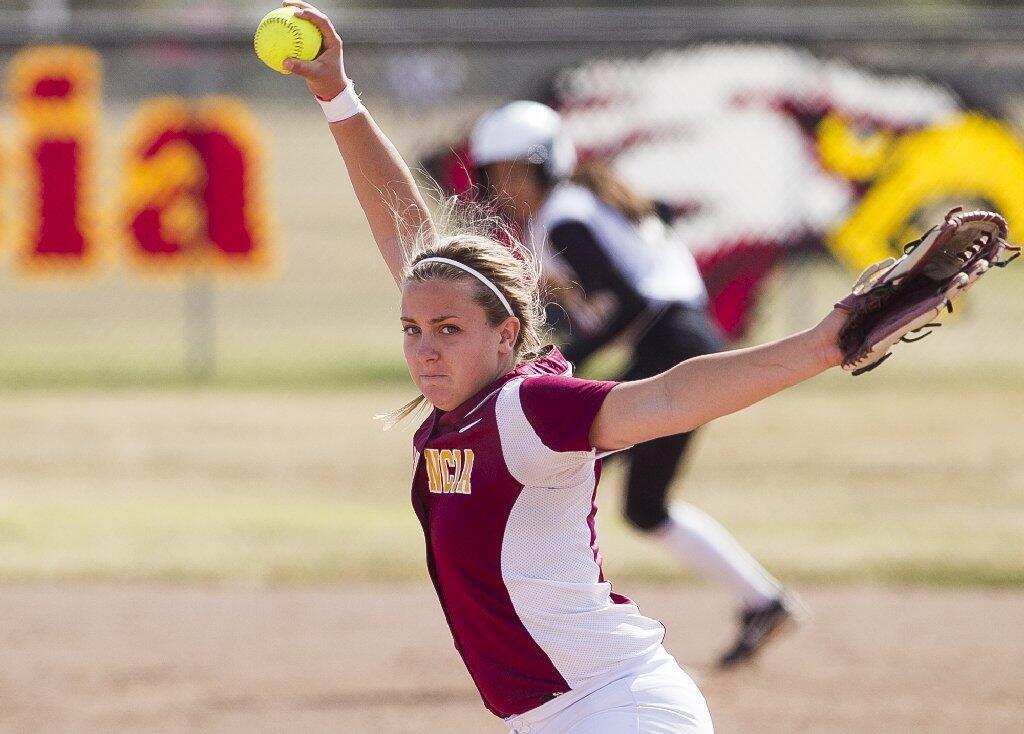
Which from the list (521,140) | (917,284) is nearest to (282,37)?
(917,284)

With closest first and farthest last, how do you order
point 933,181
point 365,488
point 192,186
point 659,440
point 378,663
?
point 659,440, point 378,663, point 365,488, point 933,181, point 192,186

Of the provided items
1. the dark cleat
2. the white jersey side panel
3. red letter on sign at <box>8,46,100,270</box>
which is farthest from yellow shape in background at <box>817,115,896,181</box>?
the white jersey side panel

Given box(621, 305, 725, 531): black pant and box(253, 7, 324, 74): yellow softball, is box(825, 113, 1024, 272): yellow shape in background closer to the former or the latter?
box(621, 305, 725, 531): black pant

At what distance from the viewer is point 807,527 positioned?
8406 millimetres

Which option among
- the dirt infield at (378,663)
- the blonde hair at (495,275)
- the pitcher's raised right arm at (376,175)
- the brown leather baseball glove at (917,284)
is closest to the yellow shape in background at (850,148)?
the dirt infield at (378,663)

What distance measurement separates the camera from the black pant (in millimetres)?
5762

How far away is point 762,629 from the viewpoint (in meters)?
5.79

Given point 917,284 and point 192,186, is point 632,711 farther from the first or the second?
point 192,186

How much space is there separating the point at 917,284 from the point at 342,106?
1522 millimetres

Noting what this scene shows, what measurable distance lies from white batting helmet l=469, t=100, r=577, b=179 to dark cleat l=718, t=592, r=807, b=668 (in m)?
1.80

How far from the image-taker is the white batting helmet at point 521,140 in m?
→ 5.43

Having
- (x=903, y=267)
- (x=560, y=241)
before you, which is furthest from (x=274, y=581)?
(x=903, y=267)

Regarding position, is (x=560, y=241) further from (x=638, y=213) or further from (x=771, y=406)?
(x=771, y=406)

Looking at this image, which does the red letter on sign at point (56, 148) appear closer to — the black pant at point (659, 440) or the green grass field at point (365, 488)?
the green grass field at point (365, 488)
